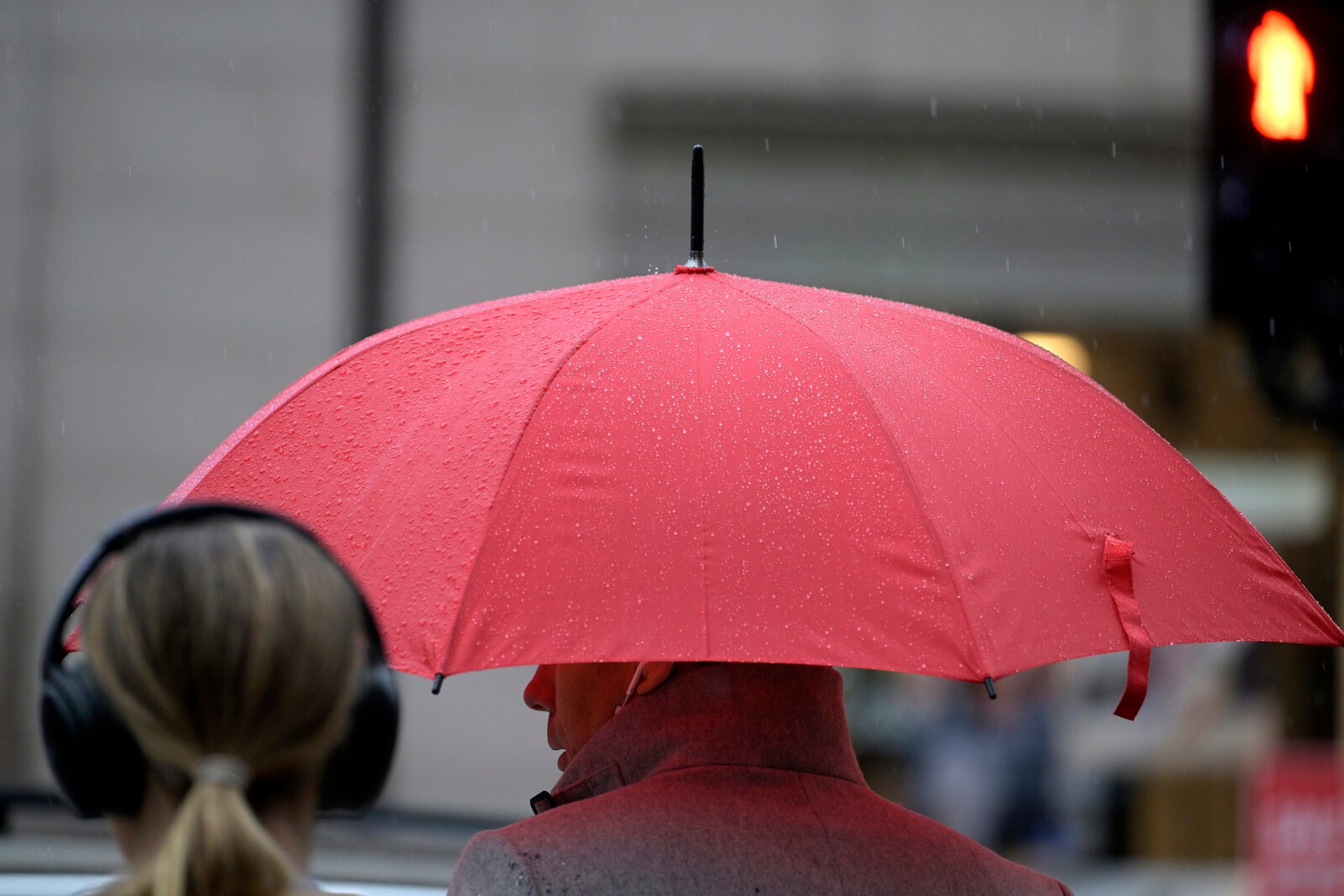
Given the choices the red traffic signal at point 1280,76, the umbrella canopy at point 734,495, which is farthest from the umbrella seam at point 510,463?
the red traffic signal at point 1280,76

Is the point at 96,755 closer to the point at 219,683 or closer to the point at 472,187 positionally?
the point at 219,683

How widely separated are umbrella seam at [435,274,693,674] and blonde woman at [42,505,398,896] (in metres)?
0.57

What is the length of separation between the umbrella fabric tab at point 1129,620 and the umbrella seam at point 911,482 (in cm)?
29

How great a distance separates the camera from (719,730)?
2.20 metres

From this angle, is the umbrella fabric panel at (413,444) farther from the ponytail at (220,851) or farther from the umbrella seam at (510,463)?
the ponytail at (220,851)

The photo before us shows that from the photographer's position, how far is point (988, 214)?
26.0 ft

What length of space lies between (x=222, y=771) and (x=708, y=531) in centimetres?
87

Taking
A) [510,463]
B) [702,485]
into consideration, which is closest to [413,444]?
[510,463]

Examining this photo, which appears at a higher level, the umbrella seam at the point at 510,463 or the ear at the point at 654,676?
the umbrella seam at the point at 510,463

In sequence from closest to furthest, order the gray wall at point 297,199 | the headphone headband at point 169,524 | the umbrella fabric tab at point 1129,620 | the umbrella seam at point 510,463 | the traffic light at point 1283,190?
1. the headphone headband at point 169,524
2. the umbrella seam at point 510,463
3. the umbrella fabric tab at point 1129,620
4. the traffic light at point 1283,190
5. the gray wall at point 297,199

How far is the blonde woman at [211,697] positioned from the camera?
1.24 metres

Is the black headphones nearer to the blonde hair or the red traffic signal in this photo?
the blonde hair

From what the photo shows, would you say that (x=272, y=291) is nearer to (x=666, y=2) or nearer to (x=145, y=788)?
(x=666, y=2)

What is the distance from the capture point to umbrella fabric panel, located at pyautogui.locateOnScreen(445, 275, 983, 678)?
196 centimetres
